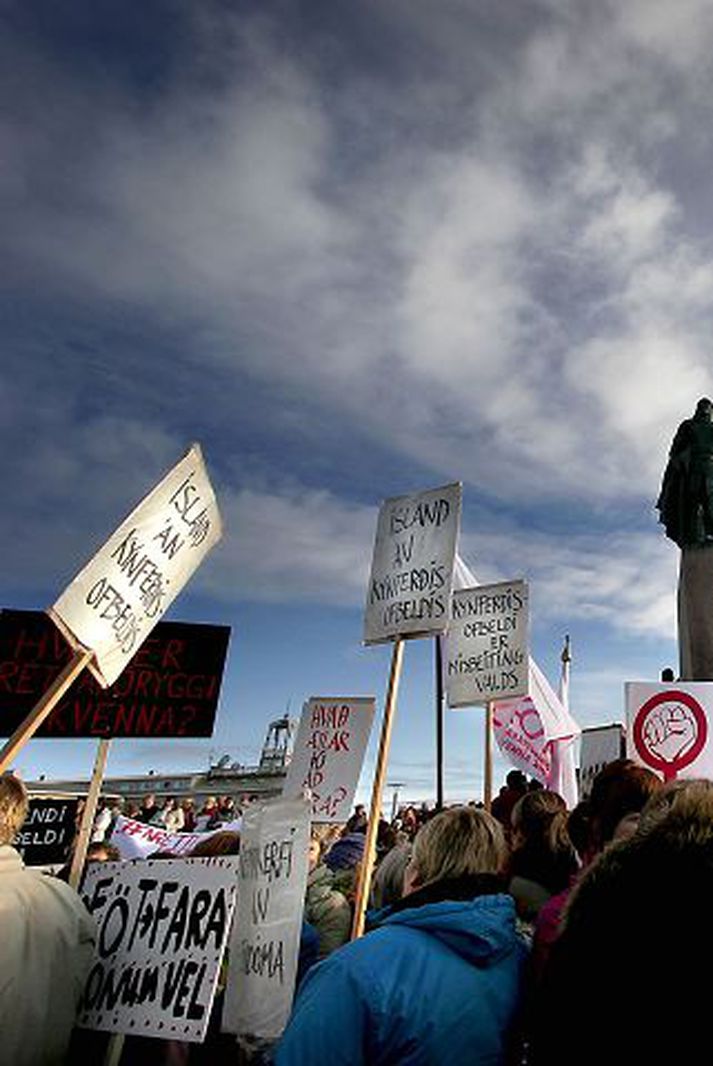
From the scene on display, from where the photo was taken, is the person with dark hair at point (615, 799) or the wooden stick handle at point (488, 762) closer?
the person with dark hair at point (615, 799)

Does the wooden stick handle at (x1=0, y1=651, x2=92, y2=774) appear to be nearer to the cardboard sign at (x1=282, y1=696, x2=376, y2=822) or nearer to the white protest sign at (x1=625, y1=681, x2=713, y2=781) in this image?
the cardboard sign at (x1=282, y1=696, x2=376, y2=822)

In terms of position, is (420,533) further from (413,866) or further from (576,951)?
(576,951)

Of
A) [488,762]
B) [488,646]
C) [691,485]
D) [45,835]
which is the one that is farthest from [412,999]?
[691,485]

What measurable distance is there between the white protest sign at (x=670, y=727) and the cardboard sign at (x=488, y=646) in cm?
92

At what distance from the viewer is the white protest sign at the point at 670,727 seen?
714cm

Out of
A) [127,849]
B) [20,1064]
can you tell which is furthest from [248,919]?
[127,849]

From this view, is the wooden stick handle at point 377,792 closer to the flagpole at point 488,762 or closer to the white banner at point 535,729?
the flagpole at point 488,762

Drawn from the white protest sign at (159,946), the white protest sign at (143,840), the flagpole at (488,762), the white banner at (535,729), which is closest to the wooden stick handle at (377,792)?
the white protest sign at (159,946)

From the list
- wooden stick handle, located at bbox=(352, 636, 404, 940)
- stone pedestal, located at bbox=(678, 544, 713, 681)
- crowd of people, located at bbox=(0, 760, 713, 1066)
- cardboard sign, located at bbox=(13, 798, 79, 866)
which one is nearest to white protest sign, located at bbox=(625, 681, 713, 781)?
wooden stick handle, located at bbox=(352, 636, 404, 940)

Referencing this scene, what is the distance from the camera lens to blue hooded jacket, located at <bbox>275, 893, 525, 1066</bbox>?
201 centimetres

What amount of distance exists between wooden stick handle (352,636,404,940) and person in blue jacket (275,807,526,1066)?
2.16m

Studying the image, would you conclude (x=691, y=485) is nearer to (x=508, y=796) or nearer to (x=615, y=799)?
(x=508, y=796)

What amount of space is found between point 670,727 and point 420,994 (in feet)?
18.8

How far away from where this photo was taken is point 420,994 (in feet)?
6.74
